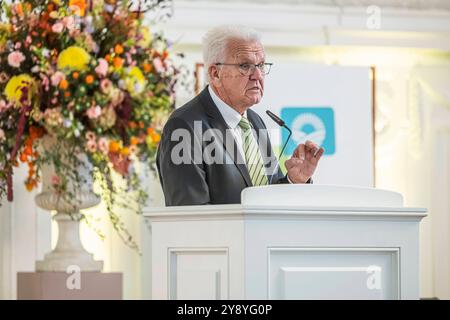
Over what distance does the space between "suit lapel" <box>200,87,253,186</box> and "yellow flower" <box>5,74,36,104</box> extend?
112 cm

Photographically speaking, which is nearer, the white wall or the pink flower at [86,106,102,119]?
the pink flower at [86,106,102,119]

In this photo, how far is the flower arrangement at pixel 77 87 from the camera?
3506 mm

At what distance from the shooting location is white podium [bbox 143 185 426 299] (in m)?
1.91

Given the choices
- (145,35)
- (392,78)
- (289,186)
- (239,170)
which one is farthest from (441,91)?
(289,186)

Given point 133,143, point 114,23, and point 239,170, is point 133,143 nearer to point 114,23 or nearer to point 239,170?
point 114,23

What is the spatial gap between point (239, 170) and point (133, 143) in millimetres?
1385

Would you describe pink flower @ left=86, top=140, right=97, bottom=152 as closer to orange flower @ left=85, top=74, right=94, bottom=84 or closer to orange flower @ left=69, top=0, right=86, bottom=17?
orange flower @ left=85, top=74, right=94, bottom=84

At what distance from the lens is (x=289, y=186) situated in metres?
2.02

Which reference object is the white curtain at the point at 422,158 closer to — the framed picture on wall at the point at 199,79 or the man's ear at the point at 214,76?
the framed picture on wall at the point at 199,79

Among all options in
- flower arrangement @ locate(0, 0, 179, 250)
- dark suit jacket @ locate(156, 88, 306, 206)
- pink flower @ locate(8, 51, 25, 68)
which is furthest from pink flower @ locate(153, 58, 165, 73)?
dark suit jacket @ locate(156, 88, 306, 206)

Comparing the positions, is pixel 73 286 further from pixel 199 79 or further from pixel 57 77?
pixel 199 79

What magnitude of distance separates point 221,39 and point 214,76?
0.10m

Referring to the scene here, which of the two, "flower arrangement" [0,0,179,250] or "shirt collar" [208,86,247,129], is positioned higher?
"flower arrangement" [0,0,179,250]
